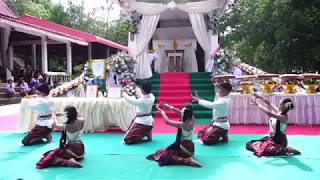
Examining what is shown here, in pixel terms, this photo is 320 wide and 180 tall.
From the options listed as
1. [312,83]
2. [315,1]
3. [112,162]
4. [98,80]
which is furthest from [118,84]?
[315,1]

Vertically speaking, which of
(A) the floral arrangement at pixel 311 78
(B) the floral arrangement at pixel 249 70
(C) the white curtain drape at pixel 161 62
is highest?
(C) the white curtain drape at pixel 161 62

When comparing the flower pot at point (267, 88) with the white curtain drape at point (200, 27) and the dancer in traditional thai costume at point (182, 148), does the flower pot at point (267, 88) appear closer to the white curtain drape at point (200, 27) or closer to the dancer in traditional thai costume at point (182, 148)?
the white curtain drape at point (200, 27)

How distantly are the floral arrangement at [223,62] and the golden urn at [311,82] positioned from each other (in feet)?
8.08

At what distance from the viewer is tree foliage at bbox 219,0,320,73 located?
18891 millimetres

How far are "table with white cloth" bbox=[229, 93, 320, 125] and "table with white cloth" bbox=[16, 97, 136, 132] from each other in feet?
8.23

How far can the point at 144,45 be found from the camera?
39.9ft

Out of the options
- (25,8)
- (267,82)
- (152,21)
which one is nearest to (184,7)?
(152,21)

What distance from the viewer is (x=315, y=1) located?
61.1ft

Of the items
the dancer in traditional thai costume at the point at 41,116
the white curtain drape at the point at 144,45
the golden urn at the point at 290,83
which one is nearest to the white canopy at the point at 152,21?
the white curtain drape at the point at 144,45

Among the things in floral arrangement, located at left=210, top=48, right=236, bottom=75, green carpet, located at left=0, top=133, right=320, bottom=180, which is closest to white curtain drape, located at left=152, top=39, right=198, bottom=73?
floral arrangement, located at left=210, top=48, right=236, bottom=75

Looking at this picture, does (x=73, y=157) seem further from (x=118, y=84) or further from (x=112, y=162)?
(x=118, y=84)

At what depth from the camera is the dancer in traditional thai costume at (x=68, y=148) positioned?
4797 mm

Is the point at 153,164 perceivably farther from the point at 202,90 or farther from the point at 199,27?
the point at 199,27

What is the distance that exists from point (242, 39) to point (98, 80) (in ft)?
55.9
